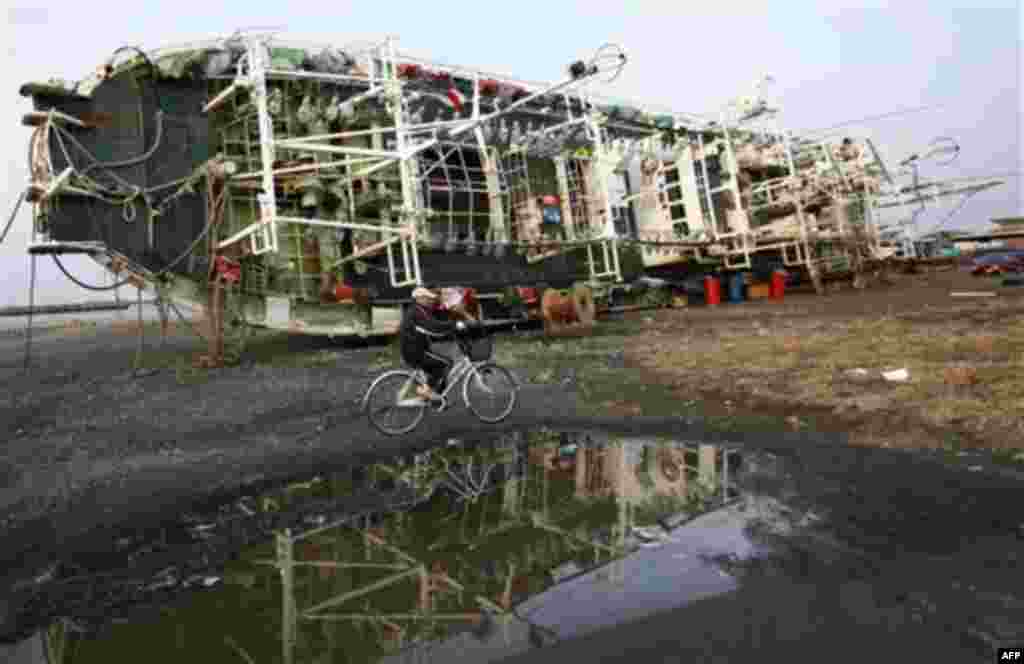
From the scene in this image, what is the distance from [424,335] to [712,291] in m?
16.6

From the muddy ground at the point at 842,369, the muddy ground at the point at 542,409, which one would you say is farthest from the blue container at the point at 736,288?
the muddy ground at the point at 542,409

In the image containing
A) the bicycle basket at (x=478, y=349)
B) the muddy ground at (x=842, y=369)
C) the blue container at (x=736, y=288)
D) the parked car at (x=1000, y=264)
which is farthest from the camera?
the parked car at (x=1000, y=264)

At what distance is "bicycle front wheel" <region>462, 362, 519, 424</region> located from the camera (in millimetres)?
7438

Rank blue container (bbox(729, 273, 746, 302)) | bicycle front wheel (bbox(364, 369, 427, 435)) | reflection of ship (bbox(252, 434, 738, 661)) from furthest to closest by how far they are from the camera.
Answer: blue container (bbox(729, 273, 746, 302)) < bicycle front wheel (bbox(364, 369, 427, 435)) < reflection of ship (bbox(252, 434, 738, 661))

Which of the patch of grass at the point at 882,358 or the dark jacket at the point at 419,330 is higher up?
the dark jacket at the point at 419,330

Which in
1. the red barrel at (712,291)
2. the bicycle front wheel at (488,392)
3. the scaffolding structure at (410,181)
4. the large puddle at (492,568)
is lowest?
the large puddle at (492,568)

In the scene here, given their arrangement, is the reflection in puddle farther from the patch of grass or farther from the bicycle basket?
the patch of grass

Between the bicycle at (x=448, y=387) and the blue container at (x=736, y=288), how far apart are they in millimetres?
16623

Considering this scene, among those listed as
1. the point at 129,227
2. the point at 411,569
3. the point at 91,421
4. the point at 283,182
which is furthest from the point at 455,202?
the point at 411,569

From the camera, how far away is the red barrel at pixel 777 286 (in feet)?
73.9

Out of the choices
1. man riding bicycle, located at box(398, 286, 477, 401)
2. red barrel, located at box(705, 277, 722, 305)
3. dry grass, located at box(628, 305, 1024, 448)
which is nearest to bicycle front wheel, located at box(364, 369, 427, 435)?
man riding bicycle, located at box(398, 286, 477, 401)

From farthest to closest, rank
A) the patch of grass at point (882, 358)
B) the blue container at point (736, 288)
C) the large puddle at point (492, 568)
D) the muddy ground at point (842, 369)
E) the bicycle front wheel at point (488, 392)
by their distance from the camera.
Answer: the blue container at point (736, 288) < the bicycle front wheel at point (488, 392) < the patch of grass at point (882, 358) < the muddy ground at point (842, 369) < the large puddle at point (492, 568)

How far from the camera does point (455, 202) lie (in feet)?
56.5

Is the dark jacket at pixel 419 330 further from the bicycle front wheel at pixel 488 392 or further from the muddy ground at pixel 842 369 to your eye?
the muddy ground at pixel 842 369
